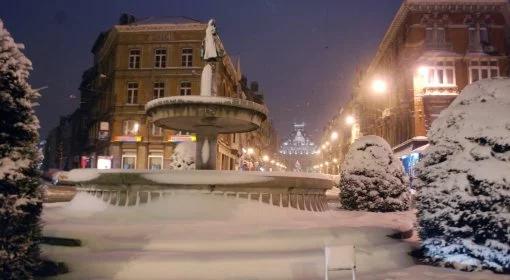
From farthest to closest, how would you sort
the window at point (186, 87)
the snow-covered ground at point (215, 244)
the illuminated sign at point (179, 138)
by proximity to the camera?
1. the window at point (186, 87)
2. the illuminated sign at point (179, 138)
3. the snow-covered ground at point (215, 244)

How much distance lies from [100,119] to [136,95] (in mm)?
8467

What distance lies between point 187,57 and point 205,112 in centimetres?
3378

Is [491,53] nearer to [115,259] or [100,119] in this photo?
[115,259]

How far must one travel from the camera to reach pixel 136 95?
4341 cm

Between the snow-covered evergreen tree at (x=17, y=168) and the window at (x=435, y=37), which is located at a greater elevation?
the window at (x=435, y=37)

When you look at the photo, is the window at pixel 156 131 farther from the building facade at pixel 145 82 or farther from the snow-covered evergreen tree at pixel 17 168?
the snow-covered evergreen tree at pixel 17 168

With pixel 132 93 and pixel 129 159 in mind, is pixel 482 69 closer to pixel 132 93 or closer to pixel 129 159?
pixel 132 93

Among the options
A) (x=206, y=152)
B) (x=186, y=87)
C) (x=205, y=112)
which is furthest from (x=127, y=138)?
(x=205, y=112)

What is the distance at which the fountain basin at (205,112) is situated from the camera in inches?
410

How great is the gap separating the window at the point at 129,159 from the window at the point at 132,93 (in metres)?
5.03

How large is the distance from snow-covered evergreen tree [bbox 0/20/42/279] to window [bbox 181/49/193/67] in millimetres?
38545

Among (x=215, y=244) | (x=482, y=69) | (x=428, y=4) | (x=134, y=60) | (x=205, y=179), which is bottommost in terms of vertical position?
(x=215, y=244)

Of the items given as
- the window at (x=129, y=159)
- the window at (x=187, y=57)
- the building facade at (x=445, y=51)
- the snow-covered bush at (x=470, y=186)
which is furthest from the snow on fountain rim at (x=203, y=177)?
the window at (x=187, y=57)

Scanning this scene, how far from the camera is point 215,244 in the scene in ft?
21.3
